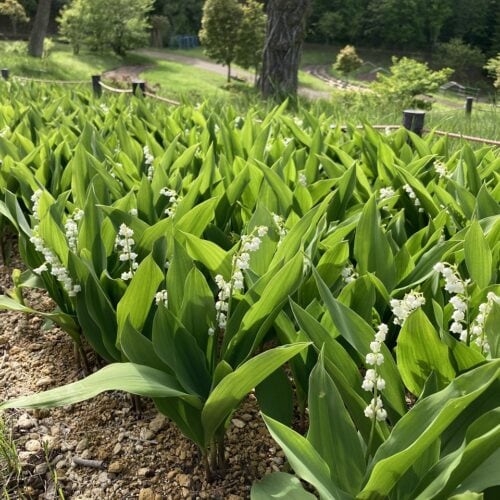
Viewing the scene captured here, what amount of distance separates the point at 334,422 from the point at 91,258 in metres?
1.03

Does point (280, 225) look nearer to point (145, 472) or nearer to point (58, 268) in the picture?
point (58, 268)

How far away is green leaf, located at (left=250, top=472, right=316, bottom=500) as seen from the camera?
116 cm

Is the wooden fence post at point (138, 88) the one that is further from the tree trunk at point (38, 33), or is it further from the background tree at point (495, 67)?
the tree trunk at point (38, 33)

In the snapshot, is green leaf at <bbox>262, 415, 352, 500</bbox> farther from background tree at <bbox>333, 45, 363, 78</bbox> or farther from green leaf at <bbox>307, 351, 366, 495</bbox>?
background tree at <bbox>333, 45, 363, 78</bbox>

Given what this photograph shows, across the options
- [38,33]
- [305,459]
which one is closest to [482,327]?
[305,459]

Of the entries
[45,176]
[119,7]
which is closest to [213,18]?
[119,7]

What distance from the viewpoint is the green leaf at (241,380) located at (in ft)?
4.02

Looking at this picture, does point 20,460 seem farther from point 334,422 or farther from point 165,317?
point 334,422

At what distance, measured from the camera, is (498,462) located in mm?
1032

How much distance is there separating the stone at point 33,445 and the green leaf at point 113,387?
0.52 metres

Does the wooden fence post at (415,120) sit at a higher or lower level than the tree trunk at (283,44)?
lower

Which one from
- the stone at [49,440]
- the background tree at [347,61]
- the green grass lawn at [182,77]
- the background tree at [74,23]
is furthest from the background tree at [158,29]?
the stone at [49,440]

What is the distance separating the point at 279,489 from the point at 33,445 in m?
0.92

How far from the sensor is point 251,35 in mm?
27250
